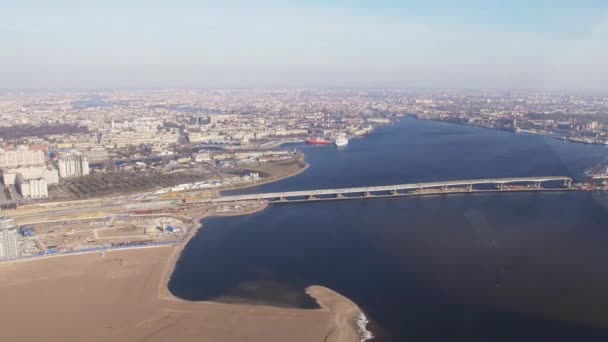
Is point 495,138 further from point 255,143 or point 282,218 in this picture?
point 282,218

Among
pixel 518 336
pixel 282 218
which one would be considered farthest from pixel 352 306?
pixel 282 218

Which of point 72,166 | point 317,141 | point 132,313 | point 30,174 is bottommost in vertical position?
point 132,313

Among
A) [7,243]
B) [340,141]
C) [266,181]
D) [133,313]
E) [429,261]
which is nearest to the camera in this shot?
[133,313]

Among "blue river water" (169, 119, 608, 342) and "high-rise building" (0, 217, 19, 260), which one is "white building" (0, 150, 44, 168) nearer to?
"blue river water" (169, 119, 608, 342)

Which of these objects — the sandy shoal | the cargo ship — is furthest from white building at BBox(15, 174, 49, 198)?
the cargo ship

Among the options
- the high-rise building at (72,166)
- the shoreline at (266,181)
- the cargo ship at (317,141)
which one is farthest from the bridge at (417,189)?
the cargo ship at (317,141)

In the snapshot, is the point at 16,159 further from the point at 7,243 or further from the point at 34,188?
the point at 7,243

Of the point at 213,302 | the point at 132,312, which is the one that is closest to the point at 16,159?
the point at 132,312
